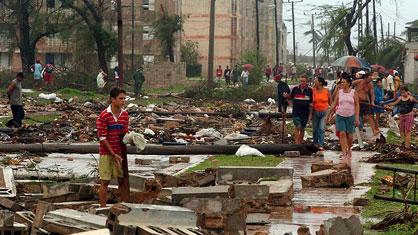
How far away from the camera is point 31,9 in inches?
2608

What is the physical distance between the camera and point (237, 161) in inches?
846

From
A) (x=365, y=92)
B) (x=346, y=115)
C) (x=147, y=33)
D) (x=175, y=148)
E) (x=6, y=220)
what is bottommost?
(x=175, y=148)

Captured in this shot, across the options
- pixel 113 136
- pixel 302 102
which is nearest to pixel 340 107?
pixel 302 102

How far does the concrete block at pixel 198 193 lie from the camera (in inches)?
507

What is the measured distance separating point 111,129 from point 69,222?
308cm

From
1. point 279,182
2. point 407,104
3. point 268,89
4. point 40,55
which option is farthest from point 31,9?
point 279,182

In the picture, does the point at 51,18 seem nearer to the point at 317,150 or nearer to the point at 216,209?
the point at 317,150

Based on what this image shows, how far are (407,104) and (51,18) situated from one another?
44002mm

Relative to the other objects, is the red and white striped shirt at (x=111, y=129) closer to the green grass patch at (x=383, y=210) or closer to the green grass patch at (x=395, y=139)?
the green grass patch at (x=383, y=210)

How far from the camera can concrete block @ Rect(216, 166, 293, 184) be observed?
16.2 meters

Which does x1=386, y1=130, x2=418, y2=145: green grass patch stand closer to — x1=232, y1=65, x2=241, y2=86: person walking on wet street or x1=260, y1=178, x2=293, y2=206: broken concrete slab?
x1=260, y1=178, x2=293, y2=206: broken concrete slab

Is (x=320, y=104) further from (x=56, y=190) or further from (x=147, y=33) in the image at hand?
(x=147, y=33)

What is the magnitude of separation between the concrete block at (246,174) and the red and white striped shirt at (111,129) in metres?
2.20

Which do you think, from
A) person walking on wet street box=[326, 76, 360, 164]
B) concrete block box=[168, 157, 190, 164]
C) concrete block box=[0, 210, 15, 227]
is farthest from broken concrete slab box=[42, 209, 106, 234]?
concrete block box=[168, 157, 190, 164]
